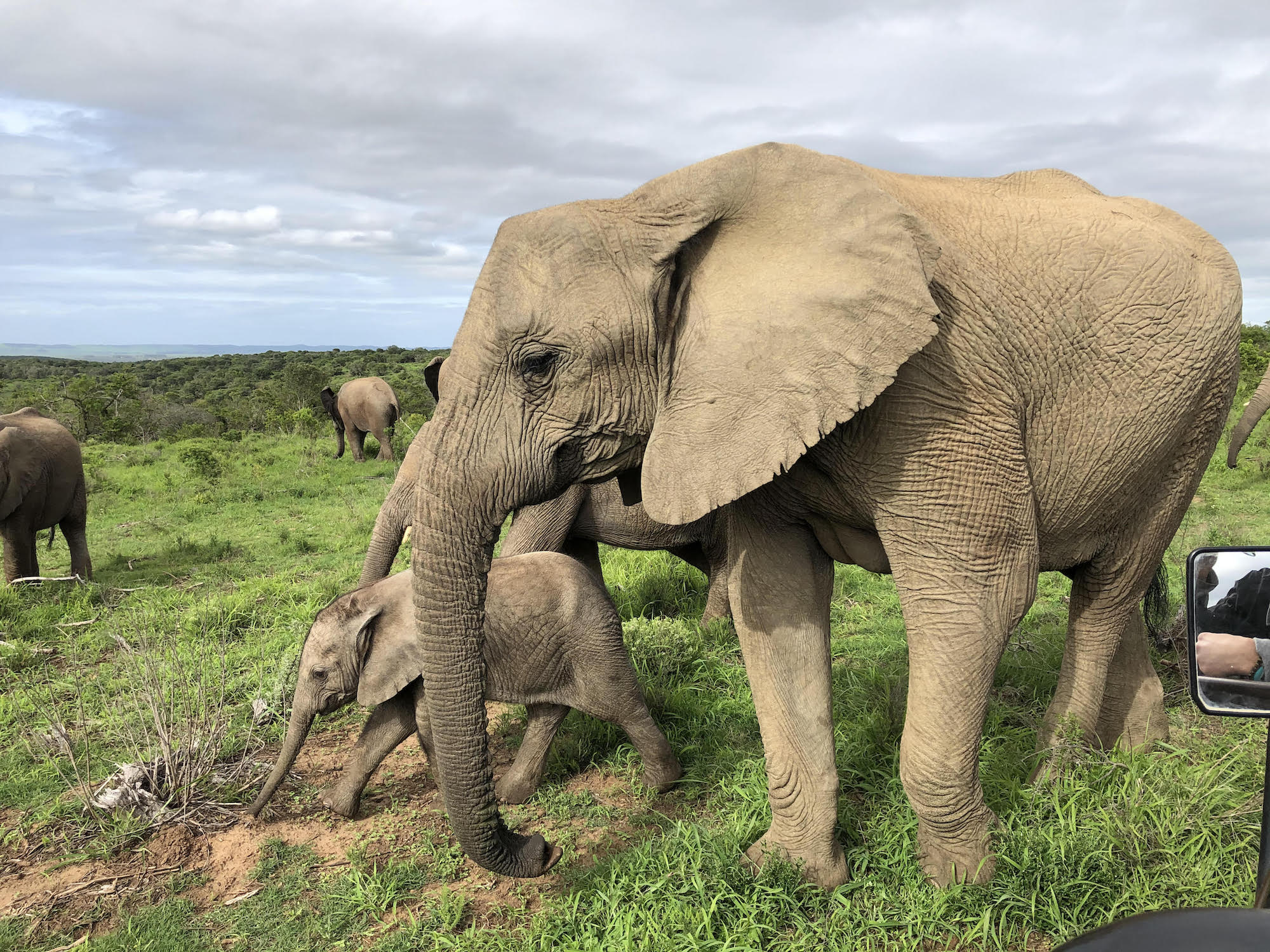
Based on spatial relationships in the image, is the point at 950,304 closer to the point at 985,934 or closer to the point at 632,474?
the point at 632,474

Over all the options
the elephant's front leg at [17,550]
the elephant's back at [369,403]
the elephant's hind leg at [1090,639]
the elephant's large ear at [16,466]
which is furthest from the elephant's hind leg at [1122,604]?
the elephant's back at [369,403]

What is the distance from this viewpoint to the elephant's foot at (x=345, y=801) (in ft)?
13.6

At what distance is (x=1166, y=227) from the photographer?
322 cm

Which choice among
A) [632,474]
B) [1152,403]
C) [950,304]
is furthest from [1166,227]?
[632,474]

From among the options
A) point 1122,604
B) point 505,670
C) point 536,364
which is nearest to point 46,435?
point 505,670

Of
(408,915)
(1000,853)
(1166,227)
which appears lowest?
(408,915)

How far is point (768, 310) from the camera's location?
8.28 feet

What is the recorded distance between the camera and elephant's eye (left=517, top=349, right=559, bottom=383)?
261 centimetres

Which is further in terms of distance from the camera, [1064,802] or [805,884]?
[1064,802]

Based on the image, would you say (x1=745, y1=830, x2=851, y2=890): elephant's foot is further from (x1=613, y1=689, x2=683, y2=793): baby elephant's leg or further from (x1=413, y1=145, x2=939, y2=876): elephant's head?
(x1=413, y1=145, x2=939, y2=876): elephant's head

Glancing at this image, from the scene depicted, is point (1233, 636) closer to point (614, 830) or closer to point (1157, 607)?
point (614, 830)

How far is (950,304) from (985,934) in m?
2.04

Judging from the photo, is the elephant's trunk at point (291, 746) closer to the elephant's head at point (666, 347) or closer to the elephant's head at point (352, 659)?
the elephant's head at point (352, 659)

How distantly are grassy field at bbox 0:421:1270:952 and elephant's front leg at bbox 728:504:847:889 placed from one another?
0.17 metres
